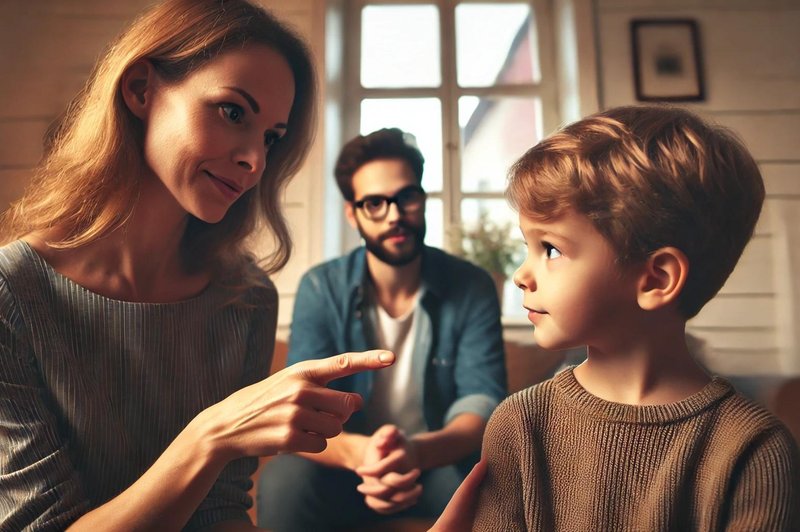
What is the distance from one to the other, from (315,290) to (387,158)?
0.67ft

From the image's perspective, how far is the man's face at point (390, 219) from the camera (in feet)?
2.53

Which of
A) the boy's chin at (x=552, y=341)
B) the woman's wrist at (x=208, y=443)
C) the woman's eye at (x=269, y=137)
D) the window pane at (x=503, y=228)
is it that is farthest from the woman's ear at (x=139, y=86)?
the window pane at (x=503, y=228)

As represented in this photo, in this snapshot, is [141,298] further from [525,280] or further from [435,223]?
[435,223]

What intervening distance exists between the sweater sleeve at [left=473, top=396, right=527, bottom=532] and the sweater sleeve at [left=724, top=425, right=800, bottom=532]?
0.13m

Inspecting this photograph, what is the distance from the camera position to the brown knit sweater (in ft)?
1.27

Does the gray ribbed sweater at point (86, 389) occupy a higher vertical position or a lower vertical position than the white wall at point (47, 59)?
lower

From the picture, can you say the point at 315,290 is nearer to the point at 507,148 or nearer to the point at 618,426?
the point at 507,148

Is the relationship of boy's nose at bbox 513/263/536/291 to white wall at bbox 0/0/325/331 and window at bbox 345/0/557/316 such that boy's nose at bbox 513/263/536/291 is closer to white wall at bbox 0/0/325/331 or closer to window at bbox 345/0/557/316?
window at bbox 345/0/557/316

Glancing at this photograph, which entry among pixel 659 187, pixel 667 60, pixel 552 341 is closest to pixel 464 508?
pixel 552 341

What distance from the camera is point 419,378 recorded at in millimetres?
755

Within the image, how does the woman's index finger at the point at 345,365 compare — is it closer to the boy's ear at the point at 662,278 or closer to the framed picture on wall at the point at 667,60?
the boy's ear at the point at 662,278

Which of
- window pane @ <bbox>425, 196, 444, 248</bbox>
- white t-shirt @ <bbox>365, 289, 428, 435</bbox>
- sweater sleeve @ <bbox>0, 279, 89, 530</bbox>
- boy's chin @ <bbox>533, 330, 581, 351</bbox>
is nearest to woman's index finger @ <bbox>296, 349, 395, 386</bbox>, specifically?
boy's chin @ <bbox>533, 330, 581, 351</bbox>

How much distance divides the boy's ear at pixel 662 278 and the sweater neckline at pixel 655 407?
6 cm

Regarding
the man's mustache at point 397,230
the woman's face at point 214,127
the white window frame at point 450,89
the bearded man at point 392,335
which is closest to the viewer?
the woman's face at point 214,127
